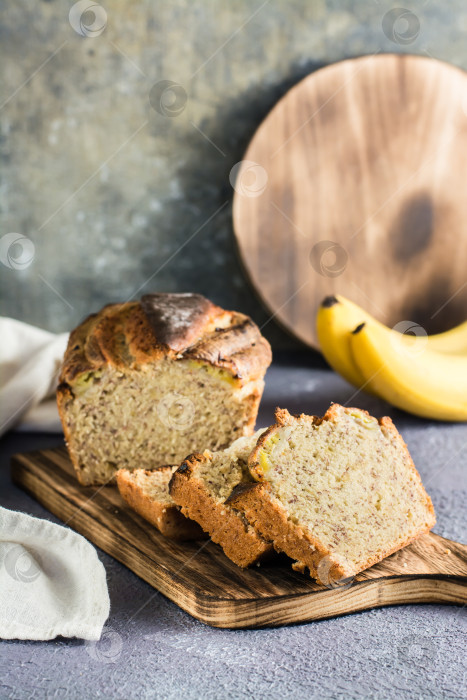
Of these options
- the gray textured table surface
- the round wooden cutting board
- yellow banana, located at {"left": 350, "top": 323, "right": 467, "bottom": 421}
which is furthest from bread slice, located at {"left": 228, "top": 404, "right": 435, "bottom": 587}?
the round wooden cutting board

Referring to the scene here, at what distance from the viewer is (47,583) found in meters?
1.56

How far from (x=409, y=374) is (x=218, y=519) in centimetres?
104

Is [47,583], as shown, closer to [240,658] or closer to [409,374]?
[240,658]

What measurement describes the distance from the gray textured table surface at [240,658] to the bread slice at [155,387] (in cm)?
44

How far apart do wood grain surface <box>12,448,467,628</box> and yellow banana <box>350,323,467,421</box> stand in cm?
76

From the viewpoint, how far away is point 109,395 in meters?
1.99

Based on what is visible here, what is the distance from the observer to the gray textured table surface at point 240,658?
50.9 inches

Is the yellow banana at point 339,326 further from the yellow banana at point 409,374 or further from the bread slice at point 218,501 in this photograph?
the bread slice at point 218,501

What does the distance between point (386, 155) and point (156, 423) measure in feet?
5.41

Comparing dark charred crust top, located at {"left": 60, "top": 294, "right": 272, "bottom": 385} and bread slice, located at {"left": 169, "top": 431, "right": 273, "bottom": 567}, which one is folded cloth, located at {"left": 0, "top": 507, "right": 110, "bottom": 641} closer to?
bread slice, located at {"left": 169, "top": 431, "right": 273, "bottom": 567}

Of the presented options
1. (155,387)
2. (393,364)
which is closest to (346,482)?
(155,387)

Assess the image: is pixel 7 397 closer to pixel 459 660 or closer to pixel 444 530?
pixel 444 530

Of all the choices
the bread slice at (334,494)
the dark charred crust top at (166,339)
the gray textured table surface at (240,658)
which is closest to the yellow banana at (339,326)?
the dark charred crust top at (166,339)

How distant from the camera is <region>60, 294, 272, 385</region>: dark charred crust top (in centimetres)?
195
